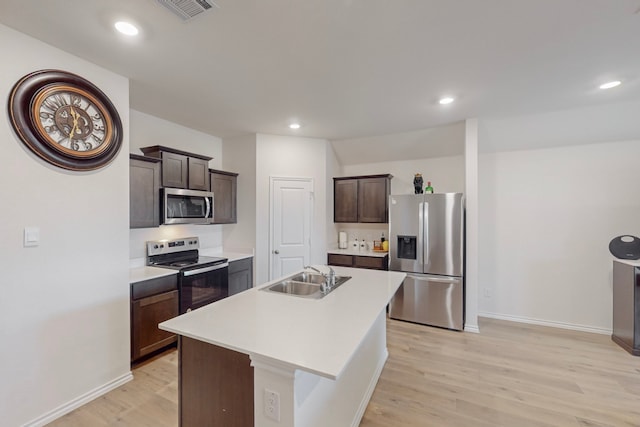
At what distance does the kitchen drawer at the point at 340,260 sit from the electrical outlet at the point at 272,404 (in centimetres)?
302

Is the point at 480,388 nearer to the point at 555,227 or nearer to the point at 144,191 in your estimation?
the point at 555,227

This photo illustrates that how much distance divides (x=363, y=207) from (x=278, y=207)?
1.37 meters

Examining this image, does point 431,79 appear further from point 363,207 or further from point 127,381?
point 127,381

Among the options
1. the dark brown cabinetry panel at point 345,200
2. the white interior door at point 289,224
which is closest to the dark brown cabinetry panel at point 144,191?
the white interior door at point 289,224

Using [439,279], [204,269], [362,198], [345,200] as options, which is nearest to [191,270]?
[204,269]

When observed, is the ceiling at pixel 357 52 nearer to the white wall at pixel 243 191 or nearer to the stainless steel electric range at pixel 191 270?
the white wall at pixel 243 191

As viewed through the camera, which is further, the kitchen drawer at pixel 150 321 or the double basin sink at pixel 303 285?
the kitchen drawer at pixel 150 321

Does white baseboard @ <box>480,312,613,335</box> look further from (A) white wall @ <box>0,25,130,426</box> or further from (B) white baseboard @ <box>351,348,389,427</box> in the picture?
(A) white wall @ <box>0,25,130,426</box>

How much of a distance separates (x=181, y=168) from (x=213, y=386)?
98.2 inches

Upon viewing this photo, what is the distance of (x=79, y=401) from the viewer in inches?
78.7

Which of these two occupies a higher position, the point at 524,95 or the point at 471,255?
the point at 524,95

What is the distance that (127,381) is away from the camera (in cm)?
229

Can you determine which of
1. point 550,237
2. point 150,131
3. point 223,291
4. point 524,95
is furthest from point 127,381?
point 550,237

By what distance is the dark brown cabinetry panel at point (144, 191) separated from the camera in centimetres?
264
